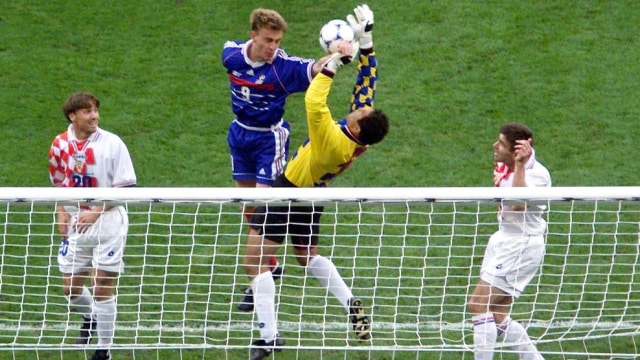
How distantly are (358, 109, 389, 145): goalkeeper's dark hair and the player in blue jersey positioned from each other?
0.88 m

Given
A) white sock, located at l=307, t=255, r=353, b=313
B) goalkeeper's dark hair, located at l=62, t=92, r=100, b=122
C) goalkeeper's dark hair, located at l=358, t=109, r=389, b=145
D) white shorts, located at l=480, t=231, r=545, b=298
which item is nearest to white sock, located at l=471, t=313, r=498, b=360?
white shorts, located at l=480, t=231, r=545, b=298

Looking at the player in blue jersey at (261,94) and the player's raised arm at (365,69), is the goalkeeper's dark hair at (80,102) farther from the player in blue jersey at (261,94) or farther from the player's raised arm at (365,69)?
the player's raised arm at (365,69)

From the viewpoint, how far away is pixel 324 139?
7.79 meters

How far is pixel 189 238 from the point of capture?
31.6ft

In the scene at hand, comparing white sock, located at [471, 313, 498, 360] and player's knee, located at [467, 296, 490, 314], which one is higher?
player's knee, located at [467, 296, 490, 314]

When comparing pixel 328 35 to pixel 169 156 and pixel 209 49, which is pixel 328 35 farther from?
pixel 209 49

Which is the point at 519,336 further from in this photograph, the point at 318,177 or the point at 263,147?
the point at 263,147

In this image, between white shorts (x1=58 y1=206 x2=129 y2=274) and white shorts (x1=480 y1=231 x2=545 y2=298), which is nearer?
white shorts (x1=480 y1=231 x2=545 y2=298)

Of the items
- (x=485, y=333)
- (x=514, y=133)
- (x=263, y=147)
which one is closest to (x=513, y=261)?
(x=485, y=333)

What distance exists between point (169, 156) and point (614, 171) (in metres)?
3.67

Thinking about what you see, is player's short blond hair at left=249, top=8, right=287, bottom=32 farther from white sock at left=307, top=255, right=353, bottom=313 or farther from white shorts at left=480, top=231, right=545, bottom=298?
white shorts at left=480, top=231, right=545, bottom=298

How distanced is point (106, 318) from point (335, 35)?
2.35m

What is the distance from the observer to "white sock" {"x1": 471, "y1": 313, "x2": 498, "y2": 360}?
7.76 meters

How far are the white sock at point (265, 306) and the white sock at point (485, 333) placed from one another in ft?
4.23
